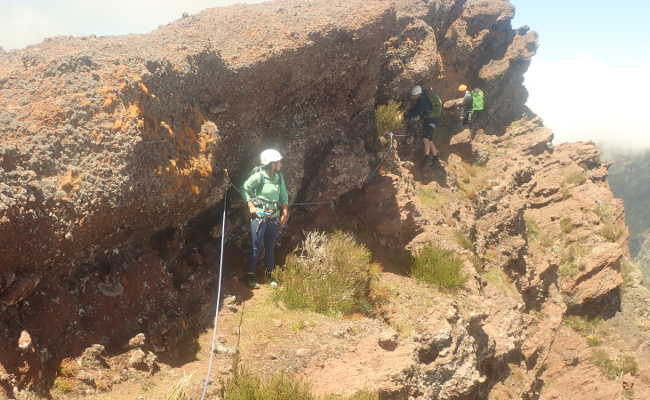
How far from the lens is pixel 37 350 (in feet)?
13.8

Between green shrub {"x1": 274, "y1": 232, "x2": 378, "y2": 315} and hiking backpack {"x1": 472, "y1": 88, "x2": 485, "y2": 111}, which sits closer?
green shrub {"x1": 274, "y1": 232, "x2": 378, "y2": 315}

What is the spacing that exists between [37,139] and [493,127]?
16.1 m

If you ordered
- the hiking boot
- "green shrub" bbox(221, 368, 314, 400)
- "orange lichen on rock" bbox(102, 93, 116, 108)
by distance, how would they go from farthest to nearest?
1. the hiking boot
2. "orange lichen on rock" bbox(102, 93, 116, 108)
3. "green shrub" bbox(221, 368, 314, 400)

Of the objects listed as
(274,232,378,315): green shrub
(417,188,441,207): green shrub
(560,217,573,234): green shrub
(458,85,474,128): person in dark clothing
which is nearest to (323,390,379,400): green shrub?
(274,232,378,315): green shrub

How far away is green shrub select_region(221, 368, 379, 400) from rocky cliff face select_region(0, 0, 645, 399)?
37.8 inches

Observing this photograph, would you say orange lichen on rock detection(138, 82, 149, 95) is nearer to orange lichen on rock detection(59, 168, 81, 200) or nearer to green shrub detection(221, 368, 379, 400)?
orange lichen on rock detection(59, 168, 81, 200)

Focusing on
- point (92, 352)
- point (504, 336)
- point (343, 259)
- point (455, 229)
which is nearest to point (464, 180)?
point (455, 229)

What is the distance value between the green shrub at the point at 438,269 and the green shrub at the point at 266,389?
3.71 metres

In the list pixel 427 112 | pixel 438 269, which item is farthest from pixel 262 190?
pixel 427 112

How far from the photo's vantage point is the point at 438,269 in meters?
7.95

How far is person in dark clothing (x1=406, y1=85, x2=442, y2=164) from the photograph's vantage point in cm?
1094

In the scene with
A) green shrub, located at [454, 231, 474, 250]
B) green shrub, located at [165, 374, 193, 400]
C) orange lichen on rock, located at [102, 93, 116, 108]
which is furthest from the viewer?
green shrub, located at [454, 231, 474, 250]

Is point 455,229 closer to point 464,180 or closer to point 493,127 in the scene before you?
point 464,180

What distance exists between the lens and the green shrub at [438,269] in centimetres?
789
